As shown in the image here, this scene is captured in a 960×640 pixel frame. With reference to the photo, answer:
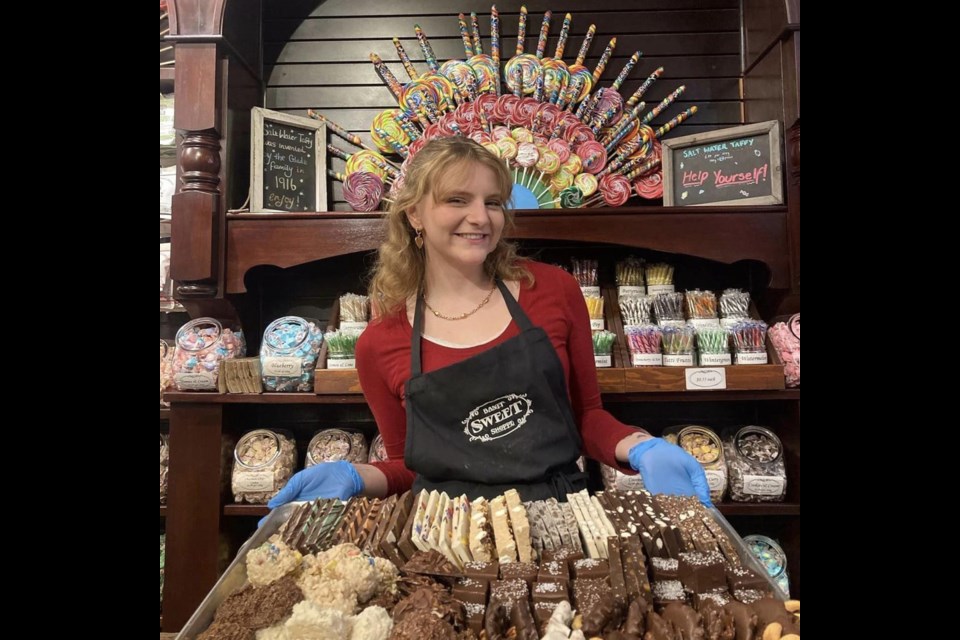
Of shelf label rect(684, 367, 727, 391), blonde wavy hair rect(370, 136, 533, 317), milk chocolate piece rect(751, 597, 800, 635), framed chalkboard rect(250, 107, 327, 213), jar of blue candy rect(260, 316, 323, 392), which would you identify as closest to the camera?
milk chocolate piece rect(751, 597, 800, 635)

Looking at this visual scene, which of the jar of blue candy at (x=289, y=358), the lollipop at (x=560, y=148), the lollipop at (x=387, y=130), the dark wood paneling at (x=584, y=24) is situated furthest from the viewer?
the dark wood paneling at (x=584, y=24)

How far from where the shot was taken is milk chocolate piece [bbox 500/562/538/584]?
3.08 feet

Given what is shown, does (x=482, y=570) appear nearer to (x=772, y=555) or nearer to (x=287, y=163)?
(x=772, y=555)

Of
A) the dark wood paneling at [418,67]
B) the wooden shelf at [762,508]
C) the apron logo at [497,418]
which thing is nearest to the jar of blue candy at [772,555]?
the wooden shelf at [762,508]

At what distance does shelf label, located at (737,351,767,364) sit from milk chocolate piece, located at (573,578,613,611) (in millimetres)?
1547

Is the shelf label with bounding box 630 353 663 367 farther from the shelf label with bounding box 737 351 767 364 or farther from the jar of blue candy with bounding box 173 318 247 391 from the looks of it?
the jar of blue candy with bounding box 173 318 247 391

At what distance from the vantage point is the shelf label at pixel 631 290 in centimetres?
247

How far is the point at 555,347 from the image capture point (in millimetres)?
1828

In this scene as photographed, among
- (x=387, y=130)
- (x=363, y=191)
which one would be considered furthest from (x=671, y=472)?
(x=387, y=130)

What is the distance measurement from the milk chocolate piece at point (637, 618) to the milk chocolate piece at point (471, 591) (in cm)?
21

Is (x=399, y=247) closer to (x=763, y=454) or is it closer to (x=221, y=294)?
(x=221, y=294)

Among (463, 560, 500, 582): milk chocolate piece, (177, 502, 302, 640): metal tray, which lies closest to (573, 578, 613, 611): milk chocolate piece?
(463, 560, 500, 582): milk chocolate piece

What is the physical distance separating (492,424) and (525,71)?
1664 millimetres

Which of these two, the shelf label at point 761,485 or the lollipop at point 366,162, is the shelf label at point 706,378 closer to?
the shelf label at point 761,485
